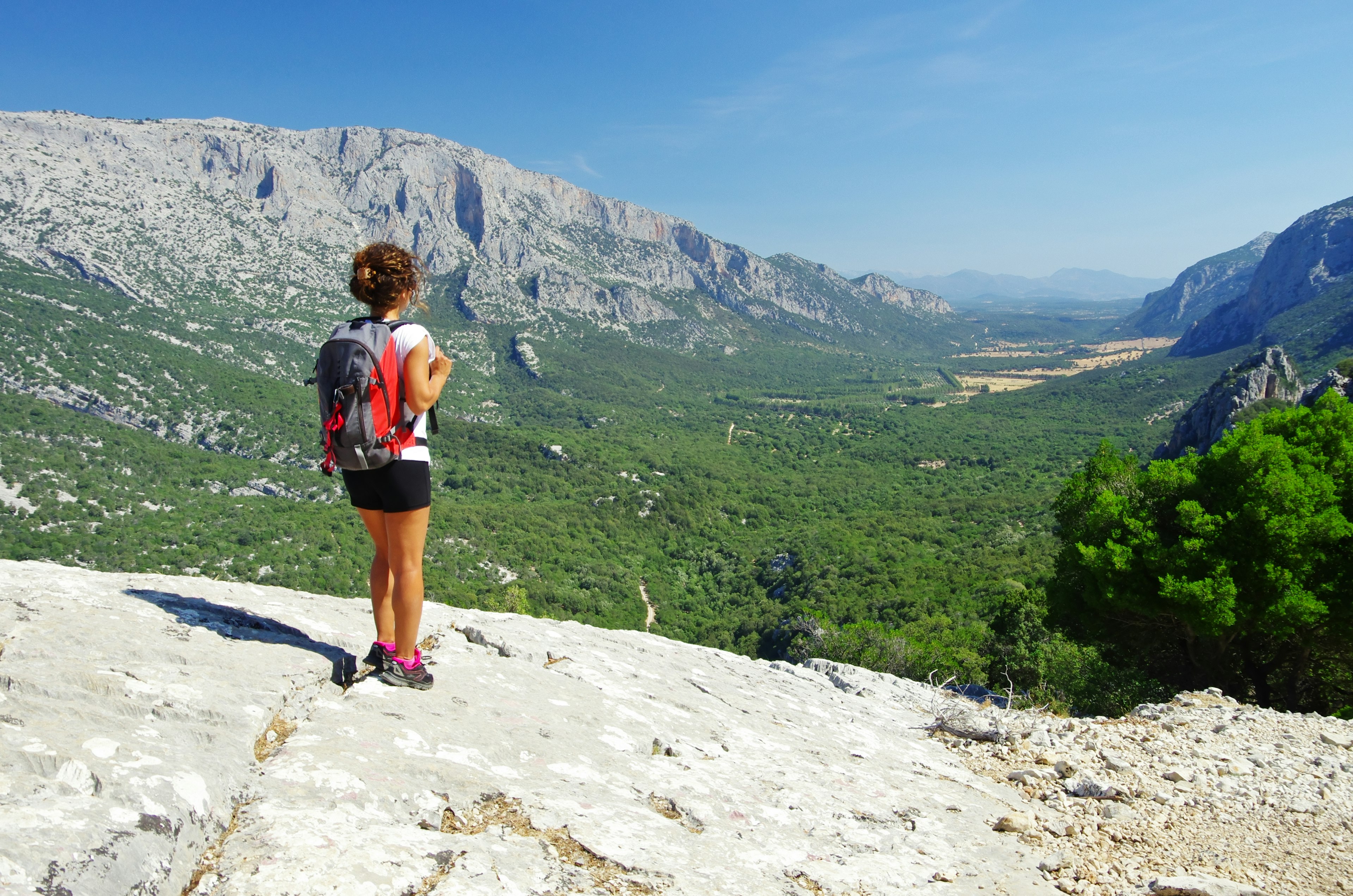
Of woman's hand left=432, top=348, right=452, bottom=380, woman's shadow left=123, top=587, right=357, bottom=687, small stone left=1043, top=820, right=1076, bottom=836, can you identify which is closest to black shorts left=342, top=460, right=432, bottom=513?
woman's hand left=432, top=348, right=452, bottom=380

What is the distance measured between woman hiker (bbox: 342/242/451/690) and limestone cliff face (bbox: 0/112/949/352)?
368ft

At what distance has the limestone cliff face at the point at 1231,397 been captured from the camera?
1800 inches

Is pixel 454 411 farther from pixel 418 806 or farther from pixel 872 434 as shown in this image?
pixel 418 806

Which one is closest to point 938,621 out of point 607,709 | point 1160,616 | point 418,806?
point 1160,616

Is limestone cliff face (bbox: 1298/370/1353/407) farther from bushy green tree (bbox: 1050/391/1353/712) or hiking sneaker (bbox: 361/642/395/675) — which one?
hiking sneaker (bbox: 361/642/395/675)

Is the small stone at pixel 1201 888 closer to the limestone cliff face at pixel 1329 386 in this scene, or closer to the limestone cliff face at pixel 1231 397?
the limestone cliff face at pixel 1329 386

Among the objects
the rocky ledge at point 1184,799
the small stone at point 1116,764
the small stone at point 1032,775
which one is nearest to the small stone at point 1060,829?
the rocky ledge at point 1184,799

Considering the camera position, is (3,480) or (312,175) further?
(312,175)

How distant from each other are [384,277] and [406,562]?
5.84 feet

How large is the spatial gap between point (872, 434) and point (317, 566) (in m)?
85.5

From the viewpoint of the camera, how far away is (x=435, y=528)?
161ft

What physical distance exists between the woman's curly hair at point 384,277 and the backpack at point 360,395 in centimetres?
28

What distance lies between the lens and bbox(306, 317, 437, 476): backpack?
372 centimetres

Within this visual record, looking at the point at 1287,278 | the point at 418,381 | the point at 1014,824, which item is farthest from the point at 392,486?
the point at 1287,278
